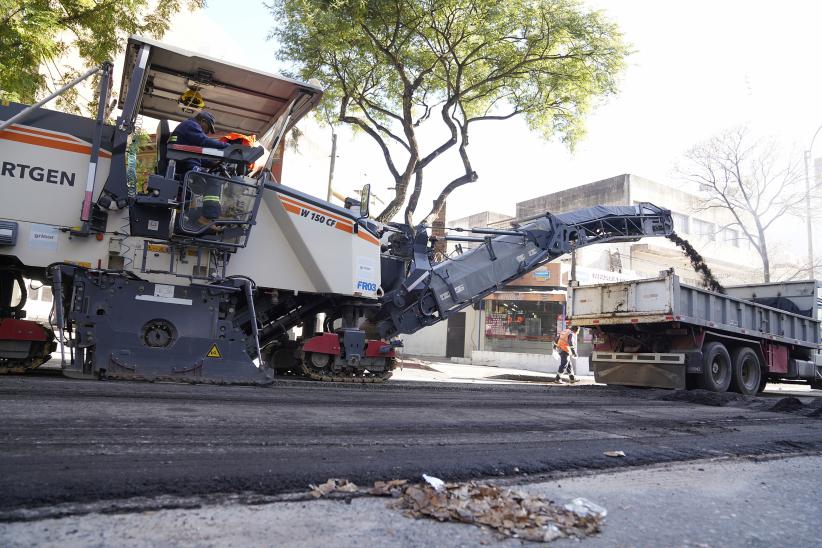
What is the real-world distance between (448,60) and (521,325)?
13.0 meters

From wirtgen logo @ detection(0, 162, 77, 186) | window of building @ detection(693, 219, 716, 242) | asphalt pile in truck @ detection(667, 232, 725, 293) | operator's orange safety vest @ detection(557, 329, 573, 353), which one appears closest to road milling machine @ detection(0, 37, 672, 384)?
wirtgen logo @ detection(0, 162, 77, 186)

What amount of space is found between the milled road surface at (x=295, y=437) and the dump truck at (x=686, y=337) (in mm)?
3061

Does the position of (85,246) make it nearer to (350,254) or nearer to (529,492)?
(350,254)

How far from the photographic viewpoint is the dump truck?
384 inches

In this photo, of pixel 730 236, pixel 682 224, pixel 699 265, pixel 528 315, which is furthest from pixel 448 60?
pixel 730 236

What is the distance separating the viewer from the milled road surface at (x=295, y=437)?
8.76ft

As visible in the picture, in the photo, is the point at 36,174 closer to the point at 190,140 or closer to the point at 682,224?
the point at 190,140

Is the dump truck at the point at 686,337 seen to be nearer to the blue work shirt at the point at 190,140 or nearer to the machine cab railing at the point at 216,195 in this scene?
the machine cab railing at the point at 216,195

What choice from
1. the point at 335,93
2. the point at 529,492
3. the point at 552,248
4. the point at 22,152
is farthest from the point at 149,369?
the point at 335,93

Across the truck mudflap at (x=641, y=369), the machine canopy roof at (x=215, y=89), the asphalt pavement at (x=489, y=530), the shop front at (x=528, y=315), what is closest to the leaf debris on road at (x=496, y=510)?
the asphalt pavement at (x=489, y=530)

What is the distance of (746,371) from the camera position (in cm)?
1108

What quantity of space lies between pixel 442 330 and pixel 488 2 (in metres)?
17.5

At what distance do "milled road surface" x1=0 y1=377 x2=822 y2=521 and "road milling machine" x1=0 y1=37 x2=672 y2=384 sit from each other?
665 millimetres

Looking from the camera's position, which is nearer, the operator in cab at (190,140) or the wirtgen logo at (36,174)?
the wirtgen logo at (36,174)
